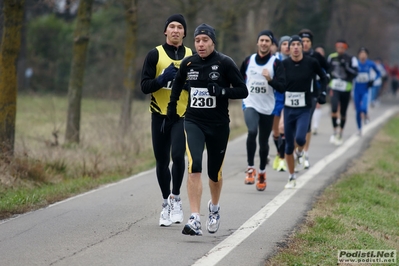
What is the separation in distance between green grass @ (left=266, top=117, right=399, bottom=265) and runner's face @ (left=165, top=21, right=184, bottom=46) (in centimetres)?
228

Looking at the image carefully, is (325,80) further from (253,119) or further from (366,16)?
(366,16)

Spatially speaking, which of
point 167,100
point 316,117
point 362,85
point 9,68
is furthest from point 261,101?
point 362,85

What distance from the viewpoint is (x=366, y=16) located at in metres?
61.9

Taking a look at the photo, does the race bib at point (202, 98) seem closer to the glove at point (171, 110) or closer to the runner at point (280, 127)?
the glove at point (171, 110)

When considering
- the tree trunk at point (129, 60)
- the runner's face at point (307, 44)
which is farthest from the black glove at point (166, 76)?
the tree trunk at point (129, 60)

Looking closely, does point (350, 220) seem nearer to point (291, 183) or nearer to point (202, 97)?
point (202, 97)

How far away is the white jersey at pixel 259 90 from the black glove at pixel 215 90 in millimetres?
3594

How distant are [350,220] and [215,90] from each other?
249 cm

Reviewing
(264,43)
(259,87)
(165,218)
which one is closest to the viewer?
(165,218)

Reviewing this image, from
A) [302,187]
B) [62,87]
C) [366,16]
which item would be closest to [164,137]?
[302,187]

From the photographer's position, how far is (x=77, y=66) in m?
17.6

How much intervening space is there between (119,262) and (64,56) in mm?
35027

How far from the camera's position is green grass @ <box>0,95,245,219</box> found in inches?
426

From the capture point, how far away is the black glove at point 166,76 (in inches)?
318
